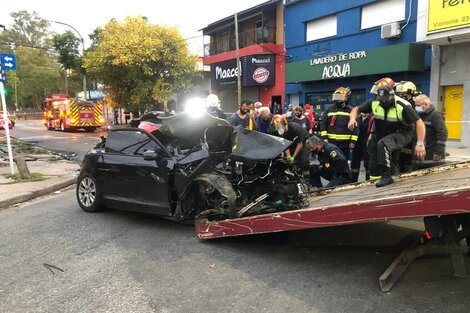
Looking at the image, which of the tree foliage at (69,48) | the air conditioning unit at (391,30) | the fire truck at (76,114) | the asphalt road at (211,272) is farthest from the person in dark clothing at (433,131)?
the tree foliage at (69,48)

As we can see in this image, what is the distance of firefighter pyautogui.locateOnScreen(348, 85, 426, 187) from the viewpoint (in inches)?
191

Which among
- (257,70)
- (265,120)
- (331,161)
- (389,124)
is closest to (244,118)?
(265,120)

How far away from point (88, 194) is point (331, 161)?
3770 millimetres

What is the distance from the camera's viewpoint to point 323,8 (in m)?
20.1

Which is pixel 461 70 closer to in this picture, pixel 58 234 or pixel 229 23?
pixel 58 234

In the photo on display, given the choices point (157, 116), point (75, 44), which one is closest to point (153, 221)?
point (157, 116)

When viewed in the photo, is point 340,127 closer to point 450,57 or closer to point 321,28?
point 450,57

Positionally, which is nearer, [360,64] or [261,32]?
[360,64]

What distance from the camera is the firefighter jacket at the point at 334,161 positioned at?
622cm

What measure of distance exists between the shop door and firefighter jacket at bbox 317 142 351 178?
33.4ft

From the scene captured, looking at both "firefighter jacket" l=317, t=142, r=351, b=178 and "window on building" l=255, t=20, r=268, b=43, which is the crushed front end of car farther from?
"window on building" l=255, t=20, r=268, b=43

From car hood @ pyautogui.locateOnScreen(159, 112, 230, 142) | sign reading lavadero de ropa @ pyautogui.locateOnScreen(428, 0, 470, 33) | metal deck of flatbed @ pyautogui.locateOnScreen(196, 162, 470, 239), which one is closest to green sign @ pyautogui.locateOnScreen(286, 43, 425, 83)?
sign reading lavadero de ropa @ pyautogui.locateOnScreen(428, 0, 470, 33)

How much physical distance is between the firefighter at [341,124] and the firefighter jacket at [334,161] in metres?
0.60

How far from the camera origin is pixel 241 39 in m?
27.9
